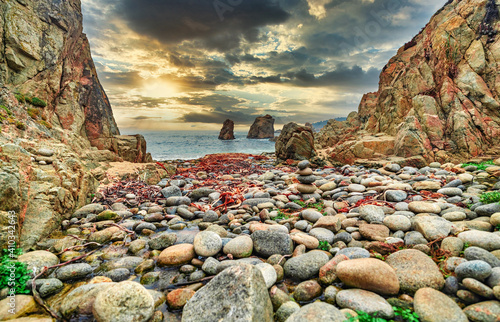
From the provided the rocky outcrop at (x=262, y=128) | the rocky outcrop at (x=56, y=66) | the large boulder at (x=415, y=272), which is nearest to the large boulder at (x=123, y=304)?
the large boulder at (x=415, y=272)

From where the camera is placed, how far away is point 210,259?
402 cm

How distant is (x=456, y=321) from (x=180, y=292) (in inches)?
136

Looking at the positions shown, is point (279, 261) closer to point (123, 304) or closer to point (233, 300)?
point (233, 300)

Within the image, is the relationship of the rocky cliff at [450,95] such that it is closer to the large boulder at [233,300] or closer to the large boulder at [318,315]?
the large boulder at [318,315]

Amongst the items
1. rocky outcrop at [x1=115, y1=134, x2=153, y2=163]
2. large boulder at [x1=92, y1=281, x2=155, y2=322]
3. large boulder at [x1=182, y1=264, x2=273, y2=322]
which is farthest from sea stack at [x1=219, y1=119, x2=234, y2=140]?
large boulder at [x1=182, y1=264, x2=273, y2=322]

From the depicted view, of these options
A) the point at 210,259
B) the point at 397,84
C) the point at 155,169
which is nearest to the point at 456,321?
the point at 210,259

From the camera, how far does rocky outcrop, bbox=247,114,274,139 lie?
328 feet

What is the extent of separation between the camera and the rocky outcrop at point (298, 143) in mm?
17172

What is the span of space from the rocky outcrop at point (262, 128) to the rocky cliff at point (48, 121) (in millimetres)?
88376

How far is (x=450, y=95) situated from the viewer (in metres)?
12.9

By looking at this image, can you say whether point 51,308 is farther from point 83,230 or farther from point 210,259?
point 83,230

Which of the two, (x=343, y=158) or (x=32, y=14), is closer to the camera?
(x=32, y=14)

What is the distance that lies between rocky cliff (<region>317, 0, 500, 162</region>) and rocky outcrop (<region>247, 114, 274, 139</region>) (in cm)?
8396

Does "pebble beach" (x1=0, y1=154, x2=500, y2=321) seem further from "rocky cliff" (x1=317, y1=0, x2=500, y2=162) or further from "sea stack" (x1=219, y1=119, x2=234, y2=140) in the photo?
"sea stack" (x1=219, y1=119, x2=234, y2=140)
